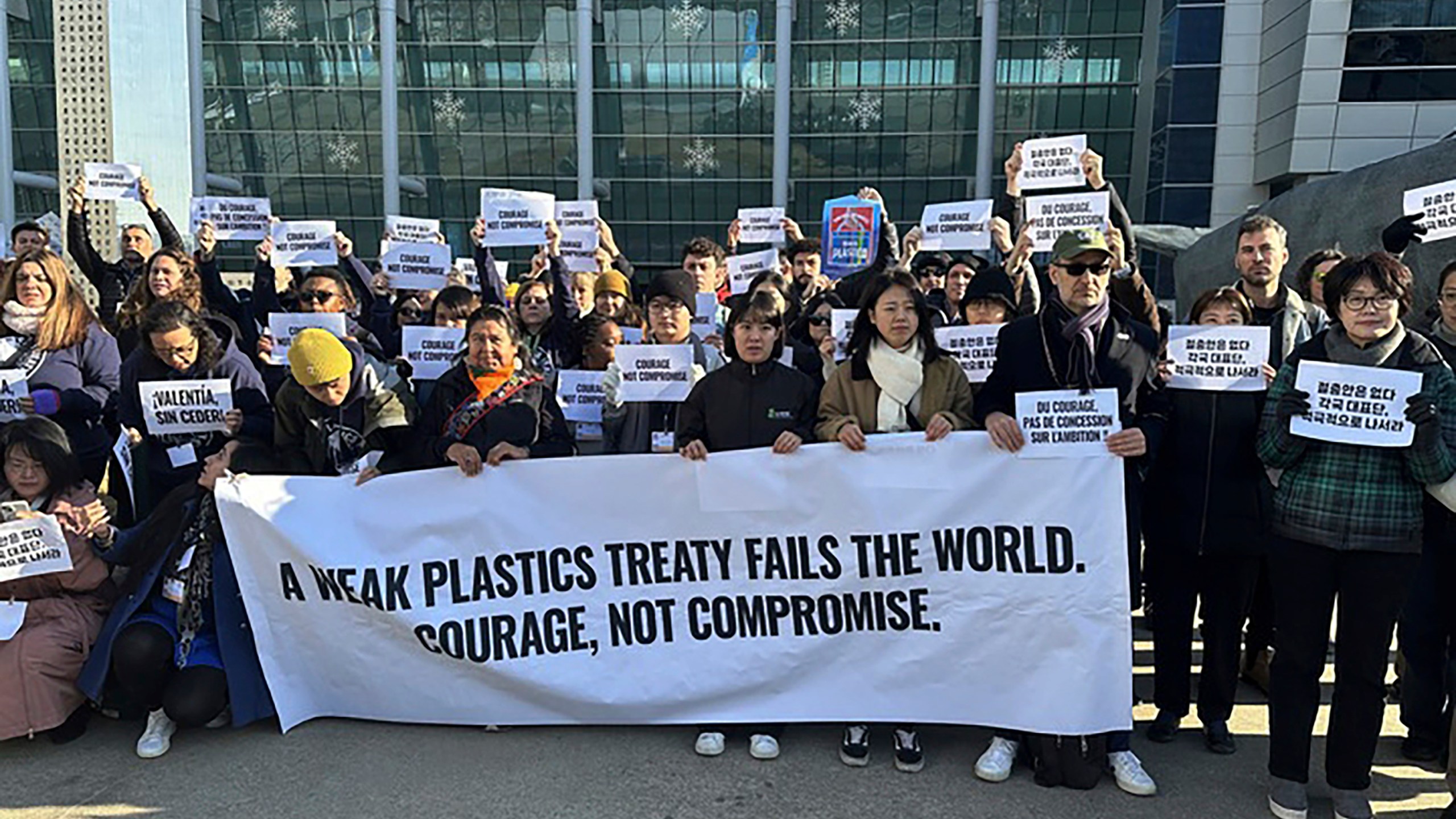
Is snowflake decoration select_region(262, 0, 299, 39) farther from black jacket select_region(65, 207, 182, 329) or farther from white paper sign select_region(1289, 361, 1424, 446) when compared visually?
white paper sign select_region(1289, 361, 1424, 446)

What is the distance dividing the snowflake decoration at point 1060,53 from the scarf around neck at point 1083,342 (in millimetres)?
35033

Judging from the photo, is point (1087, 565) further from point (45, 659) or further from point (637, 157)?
point (637, 157)

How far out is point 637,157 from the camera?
3772 cm

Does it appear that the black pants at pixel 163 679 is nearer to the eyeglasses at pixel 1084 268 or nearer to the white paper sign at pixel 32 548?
the white paper sign at pixel 32 548

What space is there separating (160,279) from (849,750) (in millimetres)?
4799

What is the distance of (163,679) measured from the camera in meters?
4.34

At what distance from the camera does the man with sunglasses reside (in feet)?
12.9

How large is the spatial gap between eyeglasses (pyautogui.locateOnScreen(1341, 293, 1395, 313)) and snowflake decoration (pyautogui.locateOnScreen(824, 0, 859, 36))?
34.9 m

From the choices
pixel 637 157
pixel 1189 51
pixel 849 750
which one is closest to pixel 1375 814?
pixel 849 750

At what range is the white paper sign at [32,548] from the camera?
4195mm

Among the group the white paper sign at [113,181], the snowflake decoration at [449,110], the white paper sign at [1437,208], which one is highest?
the snowflake decoration at [449,110]

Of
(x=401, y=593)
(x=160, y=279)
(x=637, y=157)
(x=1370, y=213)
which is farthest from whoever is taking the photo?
(x=637, y=157)

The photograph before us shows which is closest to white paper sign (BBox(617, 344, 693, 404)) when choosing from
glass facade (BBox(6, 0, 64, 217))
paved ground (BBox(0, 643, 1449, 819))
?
paved ground (BBox(0, 643, 1449, 819))

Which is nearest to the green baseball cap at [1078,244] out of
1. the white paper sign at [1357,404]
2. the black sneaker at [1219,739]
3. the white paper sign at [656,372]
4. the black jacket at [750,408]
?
the white paper sign at [1357,404]
